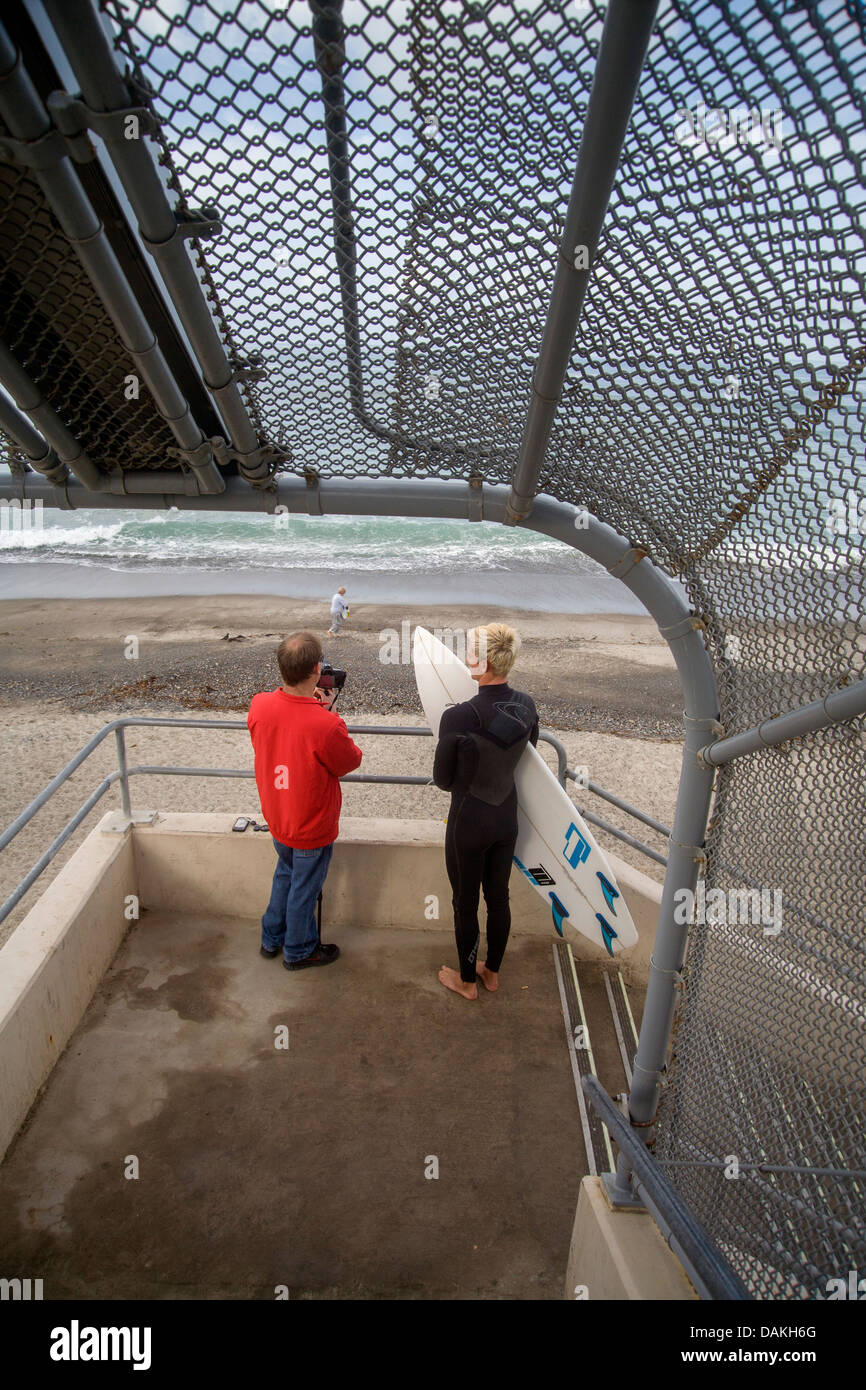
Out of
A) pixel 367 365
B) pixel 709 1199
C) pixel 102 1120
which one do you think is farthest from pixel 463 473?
pixel 102 1120

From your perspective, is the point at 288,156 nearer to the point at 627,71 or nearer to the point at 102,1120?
the point at 627,71

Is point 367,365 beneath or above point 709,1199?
above

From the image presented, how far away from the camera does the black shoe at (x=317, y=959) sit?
417 centimetres

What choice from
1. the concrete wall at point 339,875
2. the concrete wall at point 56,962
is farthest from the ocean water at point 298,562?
the concrete wall at point 56,962

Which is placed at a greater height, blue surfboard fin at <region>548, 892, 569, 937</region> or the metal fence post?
the metal fence post

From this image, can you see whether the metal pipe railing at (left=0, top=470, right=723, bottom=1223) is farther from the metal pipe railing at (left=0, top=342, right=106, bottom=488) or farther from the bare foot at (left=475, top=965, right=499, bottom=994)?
the bare foot at (left=475, top=965, right=499, bottom=994)

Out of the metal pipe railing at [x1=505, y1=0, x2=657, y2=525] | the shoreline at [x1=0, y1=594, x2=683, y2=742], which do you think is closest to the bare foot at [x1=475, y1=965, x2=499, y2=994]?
the metal pipe railing at [x1=505, y1=0, x2=657, y2=525]

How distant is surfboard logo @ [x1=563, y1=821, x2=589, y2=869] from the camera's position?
376 centimetres

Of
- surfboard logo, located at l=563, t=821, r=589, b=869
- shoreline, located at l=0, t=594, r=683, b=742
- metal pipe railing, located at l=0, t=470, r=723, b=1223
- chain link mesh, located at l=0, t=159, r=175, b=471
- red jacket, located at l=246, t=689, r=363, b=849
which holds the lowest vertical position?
shoreline, located at l=0, t=594, r=683, b=742

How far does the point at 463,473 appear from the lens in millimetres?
2318

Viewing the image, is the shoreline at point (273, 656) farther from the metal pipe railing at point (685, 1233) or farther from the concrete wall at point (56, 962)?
the metal pipe railing at point (685, 1233)

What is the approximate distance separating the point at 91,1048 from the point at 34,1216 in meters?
0.84

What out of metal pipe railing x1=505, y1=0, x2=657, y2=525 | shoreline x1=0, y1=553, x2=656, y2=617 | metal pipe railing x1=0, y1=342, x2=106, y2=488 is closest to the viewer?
metal pipe railing x1=505, y1=0, x2=657, y2=525

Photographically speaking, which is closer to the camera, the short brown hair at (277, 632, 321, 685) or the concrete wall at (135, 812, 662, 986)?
the short brown hair at (277, 632, 321, 685)
